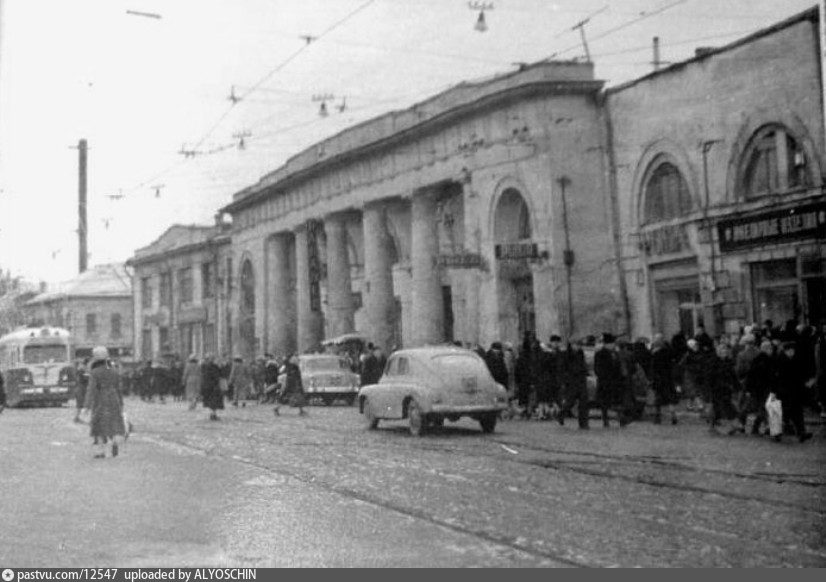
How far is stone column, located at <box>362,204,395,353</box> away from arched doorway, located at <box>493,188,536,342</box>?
9252mm

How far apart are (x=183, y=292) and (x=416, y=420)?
5080 centimetres

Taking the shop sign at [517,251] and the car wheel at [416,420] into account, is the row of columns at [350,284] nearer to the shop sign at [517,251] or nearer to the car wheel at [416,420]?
the shop sign at [517,251]

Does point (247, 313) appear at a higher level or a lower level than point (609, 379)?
higher

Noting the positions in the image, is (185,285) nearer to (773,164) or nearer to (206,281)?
(206,281)

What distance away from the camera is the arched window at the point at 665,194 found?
1145 inches

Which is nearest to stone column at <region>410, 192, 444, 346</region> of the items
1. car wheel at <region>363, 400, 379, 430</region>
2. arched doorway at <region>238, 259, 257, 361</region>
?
car wheel at <region>363, 400, 379, 430</region>

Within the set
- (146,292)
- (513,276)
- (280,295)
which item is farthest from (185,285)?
(513,276)

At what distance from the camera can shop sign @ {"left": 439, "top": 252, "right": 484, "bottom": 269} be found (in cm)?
3475

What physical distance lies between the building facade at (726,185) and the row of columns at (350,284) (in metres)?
8.57

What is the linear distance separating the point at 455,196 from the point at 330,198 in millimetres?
9516

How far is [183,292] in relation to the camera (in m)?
68.6

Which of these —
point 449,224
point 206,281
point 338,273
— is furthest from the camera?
point 206,281

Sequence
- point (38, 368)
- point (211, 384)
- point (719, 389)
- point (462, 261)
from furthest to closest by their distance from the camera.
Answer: point (38, 368), point (462, 261), point (211, 384), point (719, 389)

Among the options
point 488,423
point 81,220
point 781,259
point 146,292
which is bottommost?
point 488,423
